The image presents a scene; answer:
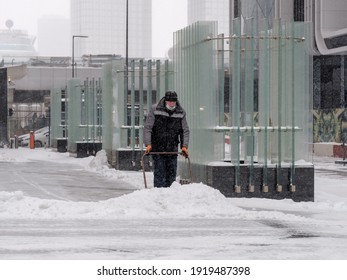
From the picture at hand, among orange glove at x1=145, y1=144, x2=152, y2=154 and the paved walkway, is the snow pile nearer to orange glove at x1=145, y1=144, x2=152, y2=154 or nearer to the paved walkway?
orange glove at x1=145, y1=144, x2=152, y2=154

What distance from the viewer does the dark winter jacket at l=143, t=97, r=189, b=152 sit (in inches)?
615

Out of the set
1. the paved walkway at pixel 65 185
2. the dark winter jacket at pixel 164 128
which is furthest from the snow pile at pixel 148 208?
the paved walkway at pixel 65 185

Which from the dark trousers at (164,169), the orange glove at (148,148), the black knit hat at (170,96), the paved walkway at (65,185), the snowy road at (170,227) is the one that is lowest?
the paved walkway at (65,185)

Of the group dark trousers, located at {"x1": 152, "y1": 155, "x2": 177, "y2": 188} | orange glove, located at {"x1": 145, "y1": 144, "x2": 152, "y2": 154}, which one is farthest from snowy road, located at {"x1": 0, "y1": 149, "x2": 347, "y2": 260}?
dark trousers, located at {"x1": 152, "y1": 155, "x2": 177, "y2": 188}

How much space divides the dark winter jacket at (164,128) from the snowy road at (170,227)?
3.74ft

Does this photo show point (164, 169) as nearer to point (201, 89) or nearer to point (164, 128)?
point (164, 128)

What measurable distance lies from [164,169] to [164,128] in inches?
28.0

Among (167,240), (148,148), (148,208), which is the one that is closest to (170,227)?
(167,240)

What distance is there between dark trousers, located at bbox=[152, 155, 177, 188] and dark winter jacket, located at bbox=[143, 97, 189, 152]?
138mm

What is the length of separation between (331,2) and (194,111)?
51.1 metres

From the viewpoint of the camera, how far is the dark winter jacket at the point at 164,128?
51.2ft

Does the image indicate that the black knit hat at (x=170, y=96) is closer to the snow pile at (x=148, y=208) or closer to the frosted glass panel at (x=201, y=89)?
the snow pile at (x=148, y=208)
